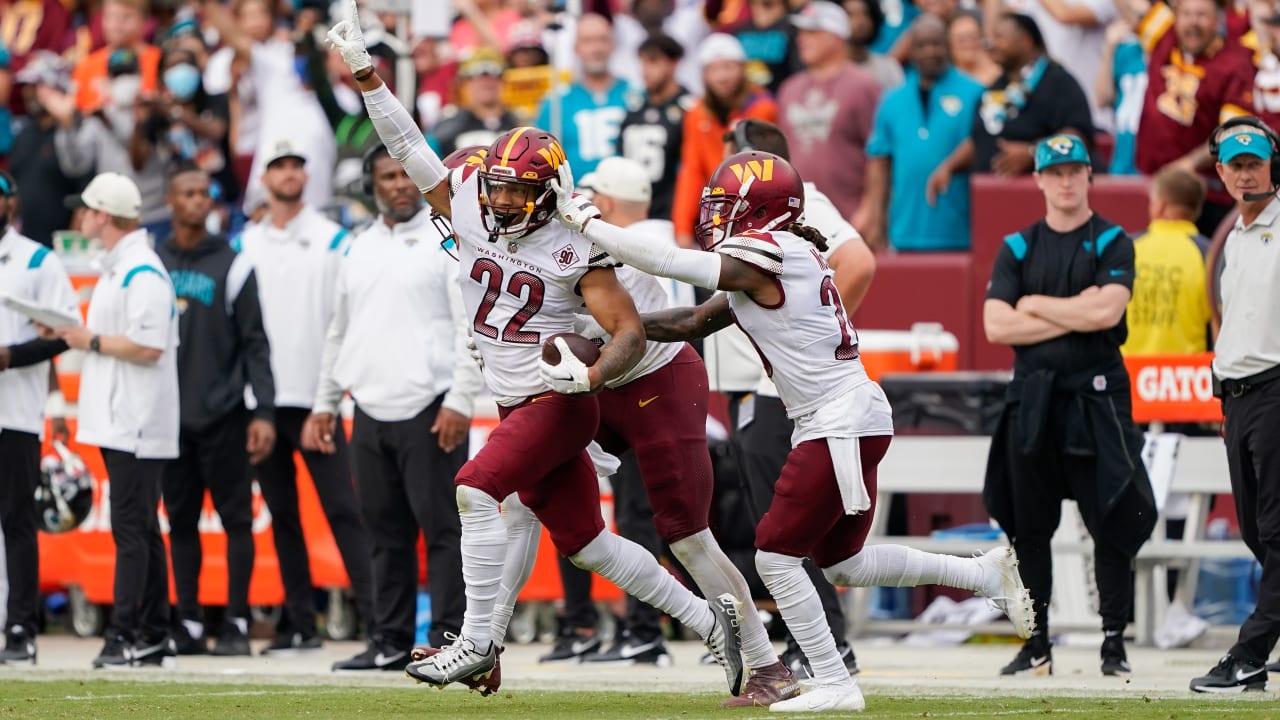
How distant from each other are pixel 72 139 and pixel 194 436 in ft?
18.3

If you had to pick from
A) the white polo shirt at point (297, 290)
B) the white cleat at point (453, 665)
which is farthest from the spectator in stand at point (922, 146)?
the white cleat at point (453, 665)

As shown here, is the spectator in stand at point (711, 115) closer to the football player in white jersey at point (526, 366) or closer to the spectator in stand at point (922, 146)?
the spectator in stand at point (922, 146)

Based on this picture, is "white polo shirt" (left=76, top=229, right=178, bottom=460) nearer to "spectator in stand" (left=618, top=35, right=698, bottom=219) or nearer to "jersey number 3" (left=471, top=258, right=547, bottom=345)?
"jersey number 3" (left=471, top=258, right=547, bottom=345)

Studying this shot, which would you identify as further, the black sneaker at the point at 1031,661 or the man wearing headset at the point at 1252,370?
the black sneaker at the point at 1031,661

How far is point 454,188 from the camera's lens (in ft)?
25.2

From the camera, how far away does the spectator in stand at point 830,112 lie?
13.7m

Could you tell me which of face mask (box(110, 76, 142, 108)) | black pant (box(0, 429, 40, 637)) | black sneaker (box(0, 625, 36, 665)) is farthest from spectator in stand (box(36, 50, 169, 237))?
black sneaker (box(0, 625, 36, 665))

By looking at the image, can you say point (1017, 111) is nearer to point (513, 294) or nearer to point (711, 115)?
point (711, 115)

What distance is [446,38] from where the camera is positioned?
658 inches

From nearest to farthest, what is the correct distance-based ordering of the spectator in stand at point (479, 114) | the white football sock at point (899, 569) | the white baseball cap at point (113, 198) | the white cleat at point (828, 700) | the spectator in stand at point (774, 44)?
1. the white cleat at point (828, 700)
2. the white football sock at point (899, 569)
3. the white baseball cap at point (113, 198)
4. the spectator in stand at point (479, 114)
5. the spectator in stand at point (774, 44)

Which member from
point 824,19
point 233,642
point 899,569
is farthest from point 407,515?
point 824,19

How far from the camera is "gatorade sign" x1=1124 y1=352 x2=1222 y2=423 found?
10500 millimetres

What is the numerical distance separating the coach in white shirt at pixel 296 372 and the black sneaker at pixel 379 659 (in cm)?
77

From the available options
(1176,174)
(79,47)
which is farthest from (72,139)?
(1176,174)
